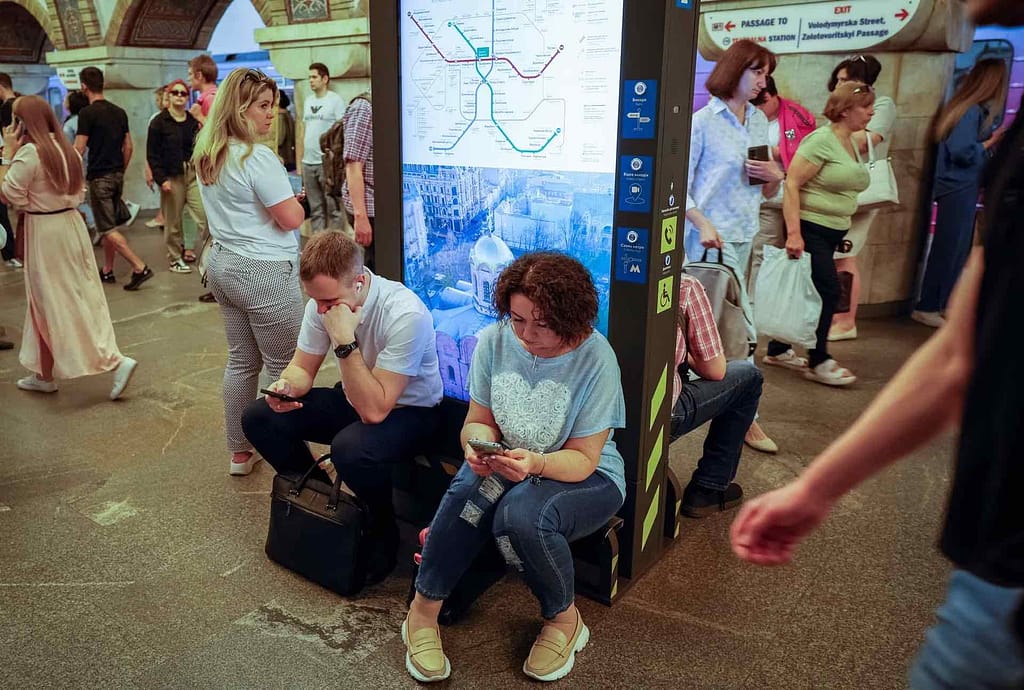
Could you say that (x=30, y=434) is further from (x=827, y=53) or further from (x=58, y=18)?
(x=58, y=18)

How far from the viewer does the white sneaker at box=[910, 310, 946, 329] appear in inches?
211

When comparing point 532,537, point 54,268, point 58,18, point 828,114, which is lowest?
point 532,537

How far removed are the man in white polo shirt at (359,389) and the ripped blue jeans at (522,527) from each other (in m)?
0.37

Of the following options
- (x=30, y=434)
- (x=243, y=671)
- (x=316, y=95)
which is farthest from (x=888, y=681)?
(x=316, y=95)

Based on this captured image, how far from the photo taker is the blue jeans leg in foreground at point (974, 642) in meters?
0.83

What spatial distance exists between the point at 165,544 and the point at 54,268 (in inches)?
75.8

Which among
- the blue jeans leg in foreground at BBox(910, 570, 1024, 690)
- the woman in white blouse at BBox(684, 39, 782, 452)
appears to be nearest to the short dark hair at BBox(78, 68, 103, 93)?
the woman in white blouse at BBox(684, 39, 782, 452)

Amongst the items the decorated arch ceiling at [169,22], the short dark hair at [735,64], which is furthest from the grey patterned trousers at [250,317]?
the decorated arch ceiling at [169,22]

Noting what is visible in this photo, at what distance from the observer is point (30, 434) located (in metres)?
3.66

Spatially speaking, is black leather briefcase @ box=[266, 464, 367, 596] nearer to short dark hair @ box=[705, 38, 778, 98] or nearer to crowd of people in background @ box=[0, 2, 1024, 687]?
crowd of people in background @ box=[0, 2, 1024, 687]

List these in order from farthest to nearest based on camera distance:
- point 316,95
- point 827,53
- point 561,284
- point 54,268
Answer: point 316,95 < point 827,53 < point 54,268 < point 561,284

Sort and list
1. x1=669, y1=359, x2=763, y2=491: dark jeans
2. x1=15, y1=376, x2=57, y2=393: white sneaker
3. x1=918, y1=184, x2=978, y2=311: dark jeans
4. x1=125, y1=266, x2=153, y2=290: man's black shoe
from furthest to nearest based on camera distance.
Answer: x1=125, y1=266, x2=153, y2=290: man's black shoe, x1=918, y1=184, x2=978, y2=311: dark jeans, x1=15, y1=376, x2=57, y2=393: white sneaker, x1=669, y1=359, x2=763, y2=491: dark jeans

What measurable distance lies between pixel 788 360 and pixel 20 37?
13.5 meters

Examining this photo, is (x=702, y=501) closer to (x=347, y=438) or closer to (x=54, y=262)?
(x=347, y=438)
